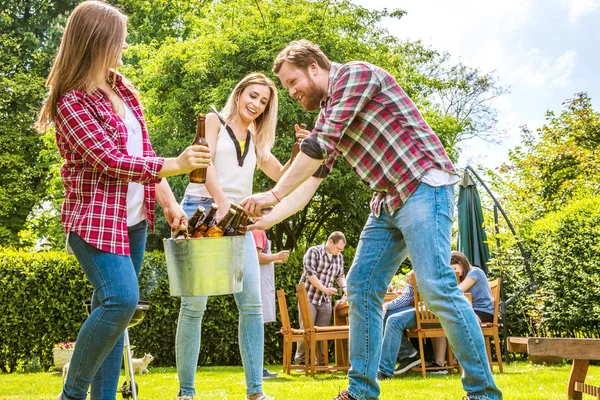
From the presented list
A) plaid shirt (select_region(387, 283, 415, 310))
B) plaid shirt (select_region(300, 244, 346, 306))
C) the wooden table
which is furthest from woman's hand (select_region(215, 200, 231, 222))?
plaid shirt (select_region(300, 244, 346, 306))

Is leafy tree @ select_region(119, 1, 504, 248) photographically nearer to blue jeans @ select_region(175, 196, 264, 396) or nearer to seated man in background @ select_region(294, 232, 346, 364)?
seated man in background @ select_region(294, 232, 346, 364)

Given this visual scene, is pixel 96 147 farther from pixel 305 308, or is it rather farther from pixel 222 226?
pixel 305 308

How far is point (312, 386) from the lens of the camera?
271 inches

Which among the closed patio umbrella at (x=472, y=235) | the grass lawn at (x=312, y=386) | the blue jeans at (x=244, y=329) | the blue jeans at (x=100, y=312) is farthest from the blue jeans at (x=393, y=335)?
the blue jeans at (x=100, y=312)

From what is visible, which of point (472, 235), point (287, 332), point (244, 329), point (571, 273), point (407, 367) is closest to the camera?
point (244, 329)

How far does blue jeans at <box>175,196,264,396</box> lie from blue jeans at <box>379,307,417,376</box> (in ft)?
12.8

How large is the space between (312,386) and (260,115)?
10.9 feet

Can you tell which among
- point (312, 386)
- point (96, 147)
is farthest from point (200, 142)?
point (312, 386)

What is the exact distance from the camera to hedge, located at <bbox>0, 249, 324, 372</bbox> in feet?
35.6

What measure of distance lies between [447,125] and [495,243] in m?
8.38

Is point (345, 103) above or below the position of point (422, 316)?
above

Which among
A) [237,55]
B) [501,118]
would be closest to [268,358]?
[237,55]

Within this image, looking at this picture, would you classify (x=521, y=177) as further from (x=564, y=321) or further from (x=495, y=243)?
(x=564, y=321)

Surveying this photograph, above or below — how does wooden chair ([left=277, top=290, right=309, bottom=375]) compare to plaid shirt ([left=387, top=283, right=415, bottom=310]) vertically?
below
